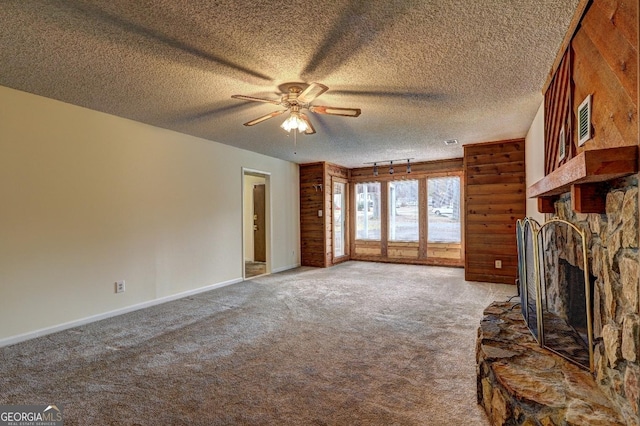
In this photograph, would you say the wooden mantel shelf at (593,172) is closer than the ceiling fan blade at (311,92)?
Yes

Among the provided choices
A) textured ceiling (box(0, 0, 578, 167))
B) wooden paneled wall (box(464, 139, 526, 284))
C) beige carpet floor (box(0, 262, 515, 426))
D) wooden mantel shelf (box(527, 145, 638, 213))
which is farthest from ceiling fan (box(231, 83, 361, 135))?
wooden paneled wall (box(464, 139, 526, 284))

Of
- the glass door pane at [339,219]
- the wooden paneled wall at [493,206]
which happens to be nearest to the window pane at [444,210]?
the wooden paneled wall at [493,206]

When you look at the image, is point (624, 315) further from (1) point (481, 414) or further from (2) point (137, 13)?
(2) point (137, 13)

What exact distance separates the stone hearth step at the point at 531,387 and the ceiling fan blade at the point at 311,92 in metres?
2.12

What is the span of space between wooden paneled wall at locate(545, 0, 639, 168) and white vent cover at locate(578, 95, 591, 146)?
0.04m

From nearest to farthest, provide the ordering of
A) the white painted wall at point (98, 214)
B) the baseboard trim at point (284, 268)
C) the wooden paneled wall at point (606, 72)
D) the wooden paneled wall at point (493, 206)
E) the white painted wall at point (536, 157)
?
the wooden paneled wall at point (606, 72), the white painted wall at point (98, 214), the white painted wall at point (536, 157), the wooden paneled wall at point (493, 206), the baseboard trim at point (284, 268)

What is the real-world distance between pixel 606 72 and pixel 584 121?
13.0 inches

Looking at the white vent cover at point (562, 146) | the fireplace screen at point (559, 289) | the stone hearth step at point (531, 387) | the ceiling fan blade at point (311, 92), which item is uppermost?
the ceiling fan blade at point (311, 92)

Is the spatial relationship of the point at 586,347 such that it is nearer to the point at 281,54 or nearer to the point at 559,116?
the point at 559,116

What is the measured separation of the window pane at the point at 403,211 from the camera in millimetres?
7277

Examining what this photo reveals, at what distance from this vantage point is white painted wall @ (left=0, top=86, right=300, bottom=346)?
3.01m

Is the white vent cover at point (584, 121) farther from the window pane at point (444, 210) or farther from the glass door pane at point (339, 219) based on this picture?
the glass door pane at point (339, 219)

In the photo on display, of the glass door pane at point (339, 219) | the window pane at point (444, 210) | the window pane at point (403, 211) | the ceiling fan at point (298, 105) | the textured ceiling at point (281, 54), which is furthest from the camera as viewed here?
the glass door pane at point (339, 219)

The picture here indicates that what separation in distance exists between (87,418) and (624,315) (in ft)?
8.95
